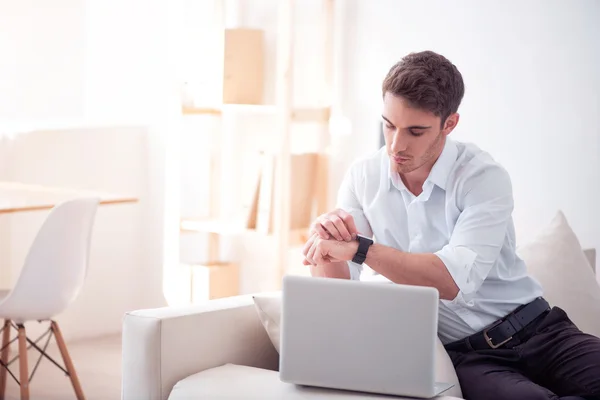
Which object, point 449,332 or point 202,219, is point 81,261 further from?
point 449,332

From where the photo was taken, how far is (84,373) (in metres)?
3.95

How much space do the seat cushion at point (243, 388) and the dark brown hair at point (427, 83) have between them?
2.27 ft

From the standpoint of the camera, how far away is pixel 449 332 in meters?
2.37

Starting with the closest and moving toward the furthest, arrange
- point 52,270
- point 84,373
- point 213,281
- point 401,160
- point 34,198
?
point 401,160
point 52,270
point 34,198
point 84,373
point 213,281

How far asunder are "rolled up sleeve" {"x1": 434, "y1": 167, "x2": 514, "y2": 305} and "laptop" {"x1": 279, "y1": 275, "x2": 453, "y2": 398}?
307 millimetres

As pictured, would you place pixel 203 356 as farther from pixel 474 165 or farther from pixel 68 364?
pixel 68 364

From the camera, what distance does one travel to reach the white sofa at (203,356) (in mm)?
2090

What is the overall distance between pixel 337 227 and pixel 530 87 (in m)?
1.46

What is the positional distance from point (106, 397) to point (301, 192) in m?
1.21

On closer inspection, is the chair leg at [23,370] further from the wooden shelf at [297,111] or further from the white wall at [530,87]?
the white wall at [530,87]

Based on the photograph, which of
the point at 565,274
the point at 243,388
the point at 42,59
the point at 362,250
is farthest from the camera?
the point at 42,59

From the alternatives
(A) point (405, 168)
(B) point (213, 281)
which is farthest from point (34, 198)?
(A) point (405, 168)

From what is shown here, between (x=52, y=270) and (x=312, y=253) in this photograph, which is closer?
(x=312, y=253)

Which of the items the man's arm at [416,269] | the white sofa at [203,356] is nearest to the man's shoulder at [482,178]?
the man's arm at [416,269]
